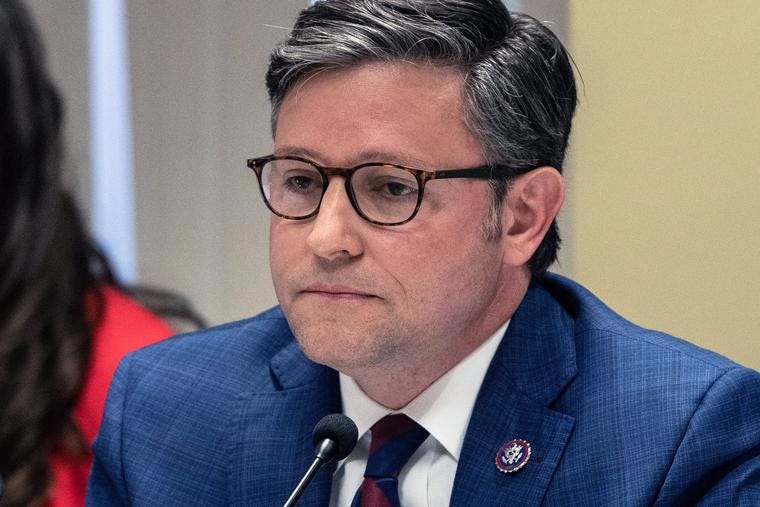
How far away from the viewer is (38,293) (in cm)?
222

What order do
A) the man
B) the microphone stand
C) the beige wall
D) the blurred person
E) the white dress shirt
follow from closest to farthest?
the microphone stand → the man → the white dress shirt → the beige wall → the blurred person

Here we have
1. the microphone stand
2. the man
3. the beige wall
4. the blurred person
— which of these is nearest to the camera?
the microphone stand

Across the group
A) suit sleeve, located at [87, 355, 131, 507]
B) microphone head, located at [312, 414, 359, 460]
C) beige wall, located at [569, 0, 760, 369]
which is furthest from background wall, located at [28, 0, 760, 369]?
suit sleeve, located at [87, 355, 131, 507]

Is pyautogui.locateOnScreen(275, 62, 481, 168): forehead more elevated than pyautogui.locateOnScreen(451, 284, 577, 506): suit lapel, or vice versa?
pyautogui.locateOnScreen(275, 62, 481, 168): forehead

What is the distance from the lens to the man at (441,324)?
60.0 inches

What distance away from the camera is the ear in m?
1.66

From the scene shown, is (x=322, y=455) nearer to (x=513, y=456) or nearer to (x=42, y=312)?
(x=513, y=456)

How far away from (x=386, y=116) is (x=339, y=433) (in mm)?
427

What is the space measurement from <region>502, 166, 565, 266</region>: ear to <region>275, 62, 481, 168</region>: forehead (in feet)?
0.36

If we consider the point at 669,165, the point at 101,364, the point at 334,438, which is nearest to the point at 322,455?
the point at 334,438

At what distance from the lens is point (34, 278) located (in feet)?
7.29

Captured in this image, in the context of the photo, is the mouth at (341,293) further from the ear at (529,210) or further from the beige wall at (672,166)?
the beige wall at (672,166)

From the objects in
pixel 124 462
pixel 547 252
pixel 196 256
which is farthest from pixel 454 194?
pixel 196 256

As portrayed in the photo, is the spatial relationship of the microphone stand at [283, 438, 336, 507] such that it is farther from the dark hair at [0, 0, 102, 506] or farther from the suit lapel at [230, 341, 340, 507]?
the dark hair at [0, 0, 102, 506]
